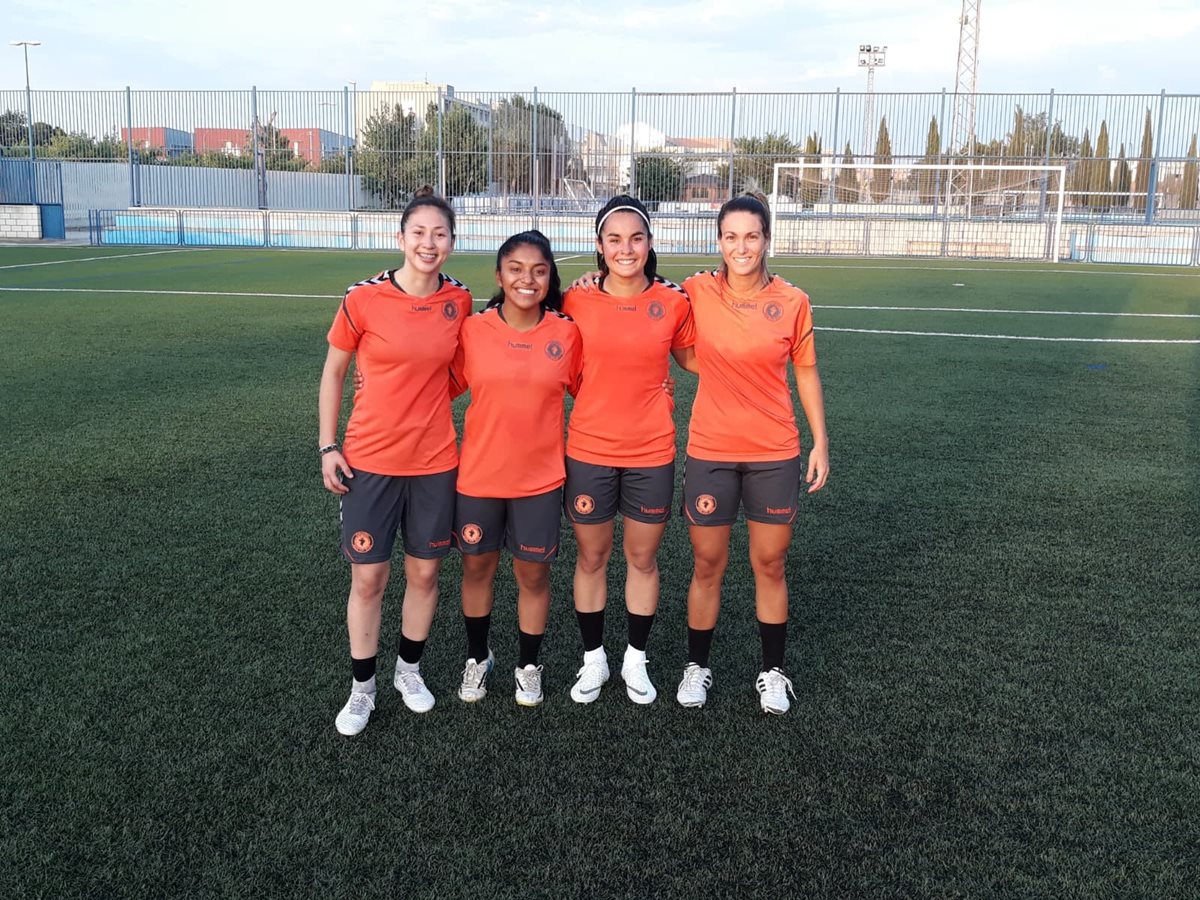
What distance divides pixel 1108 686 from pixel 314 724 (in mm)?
2625

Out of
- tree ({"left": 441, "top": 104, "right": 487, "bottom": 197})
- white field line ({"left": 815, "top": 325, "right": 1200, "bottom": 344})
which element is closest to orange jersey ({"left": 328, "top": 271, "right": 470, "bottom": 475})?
white field line ({"left": 815, "top": 325, "right": 1200, "bottom": 344})

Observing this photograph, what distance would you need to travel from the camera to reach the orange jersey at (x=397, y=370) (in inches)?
126

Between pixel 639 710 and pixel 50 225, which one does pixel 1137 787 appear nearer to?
pixel 639 710

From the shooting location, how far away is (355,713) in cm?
333

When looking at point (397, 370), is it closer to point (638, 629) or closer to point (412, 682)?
point (412, 682)

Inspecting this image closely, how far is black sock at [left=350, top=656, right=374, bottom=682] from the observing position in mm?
3393

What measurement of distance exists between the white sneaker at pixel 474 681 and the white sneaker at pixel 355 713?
0.31 metres

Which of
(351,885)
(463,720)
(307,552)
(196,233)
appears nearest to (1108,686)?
(463,720)

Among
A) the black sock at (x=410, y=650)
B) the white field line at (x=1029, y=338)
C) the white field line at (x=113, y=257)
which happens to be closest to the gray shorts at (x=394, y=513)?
the black sock at (x=410, y=650)

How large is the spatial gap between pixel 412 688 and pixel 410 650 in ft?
0.40

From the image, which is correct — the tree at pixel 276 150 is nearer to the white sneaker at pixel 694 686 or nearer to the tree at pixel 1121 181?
the tree at pixel 1121 181

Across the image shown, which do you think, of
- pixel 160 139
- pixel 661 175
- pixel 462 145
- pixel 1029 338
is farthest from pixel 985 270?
pixel 160 139

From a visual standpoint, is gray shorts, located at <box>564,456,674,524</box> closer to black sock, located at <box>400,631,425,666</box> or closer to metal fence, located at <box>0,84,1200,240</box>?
black sock, located at <box>400,631,425,666</box>

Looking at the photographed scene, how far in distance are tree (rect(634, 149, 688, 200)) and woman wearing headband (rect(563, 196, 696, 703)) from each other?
27241 millimetres
